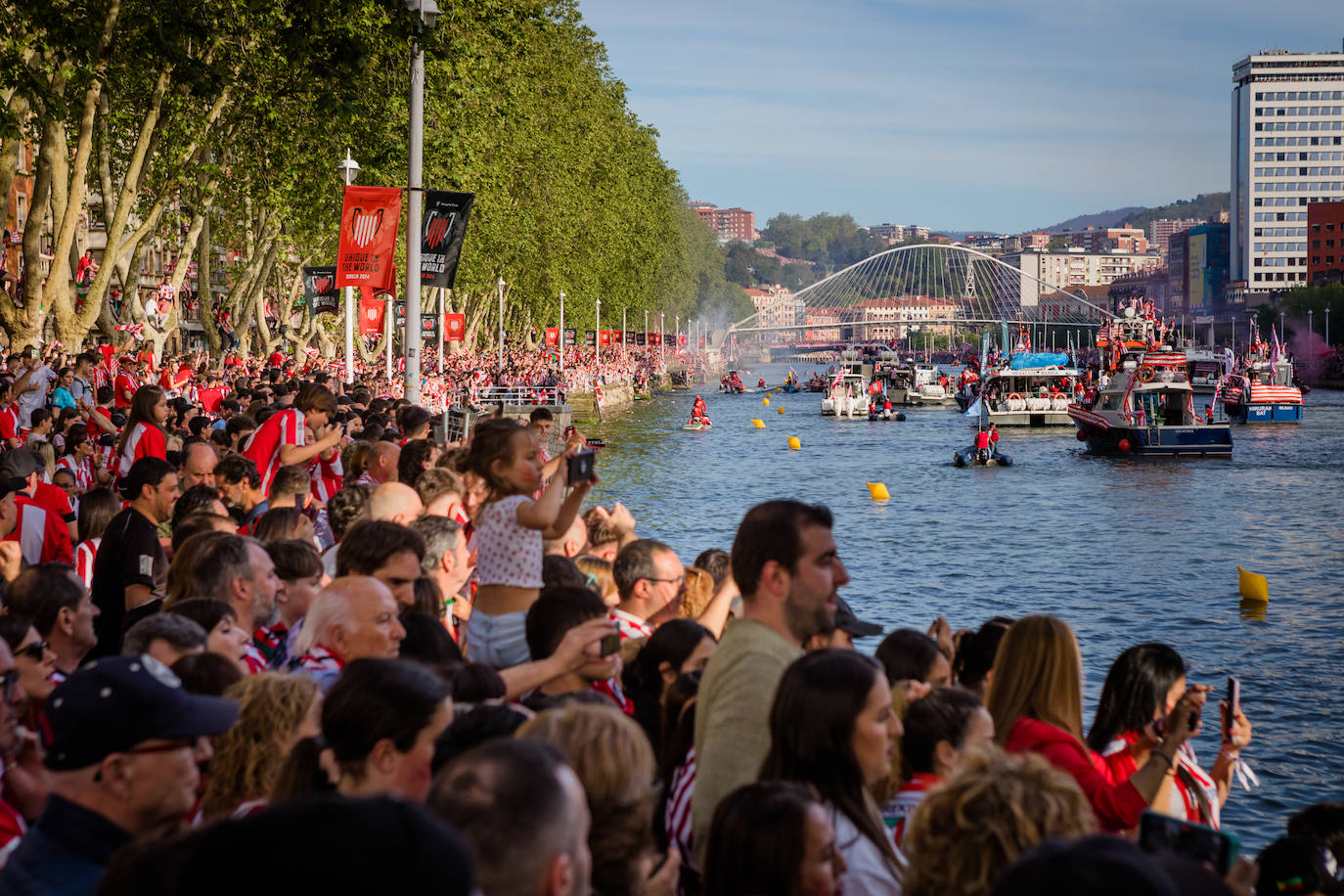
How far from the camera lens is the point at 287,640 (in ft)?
19.4

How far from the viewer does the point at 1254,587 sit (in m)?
24.0

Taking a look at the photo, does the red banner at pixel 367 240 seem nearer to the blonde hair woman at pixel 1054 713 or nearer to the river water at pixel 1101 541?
the river water at pixel 1101 541

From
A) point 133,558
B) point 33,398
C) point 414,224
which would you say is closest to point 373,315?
point 414,224

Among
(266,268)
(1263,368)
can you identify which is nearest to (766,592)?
(266,268)

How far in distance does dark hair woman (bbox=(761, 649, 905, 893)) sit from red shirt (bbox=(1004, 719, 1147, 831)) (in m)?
1.20

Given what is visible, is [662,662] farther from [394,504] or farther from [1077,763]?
[394,504]

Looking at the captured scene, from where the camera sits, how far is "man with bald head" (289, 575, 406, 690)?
202 inches

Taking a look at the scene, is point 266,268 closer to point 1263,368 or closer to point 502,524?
point 502,524

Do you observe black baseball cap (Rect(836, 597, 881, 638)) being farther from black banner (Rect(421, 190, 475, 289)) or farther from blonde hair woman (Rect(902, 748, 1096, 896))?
black banner (Rect(421, 190, 475, 289))

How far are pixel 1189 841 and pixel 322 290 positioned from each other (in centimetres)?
2905

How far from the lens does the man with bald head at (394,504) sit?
25.5 ft

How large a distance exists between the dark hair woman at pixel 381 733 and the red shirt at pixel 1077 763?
2.28m

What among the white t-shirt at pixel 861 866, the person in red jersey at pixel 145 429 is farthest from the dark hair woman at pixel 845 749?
the person in red jersey at pixel 145 429

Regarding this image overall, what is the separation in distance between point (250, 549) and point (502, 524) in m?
1.09
